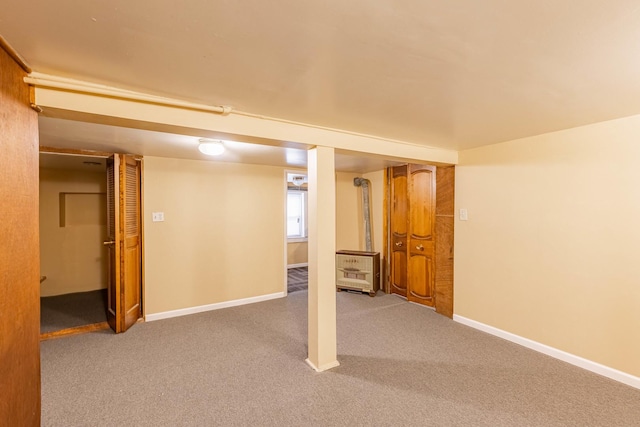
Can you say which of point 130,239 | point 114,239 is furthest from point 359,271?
point 114,239

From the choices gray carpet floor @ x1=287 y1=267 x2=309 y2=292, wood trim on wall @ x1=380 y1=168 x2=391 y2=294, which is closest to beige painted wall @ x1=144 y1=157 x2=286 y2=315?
gray carpet floor @ x1=287 y1=267 x2=309 y2=292

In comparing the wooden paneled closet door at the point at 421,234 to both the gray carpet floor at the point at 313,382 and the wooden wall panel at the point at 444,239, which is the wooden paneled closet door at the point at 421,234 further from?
the gray carpet floor at the point at 313,382

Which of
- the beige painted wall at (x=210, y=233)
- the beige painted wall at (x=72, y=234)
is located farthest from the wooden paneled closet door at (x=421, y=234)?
the beige painted wall at (x=72, y=234)

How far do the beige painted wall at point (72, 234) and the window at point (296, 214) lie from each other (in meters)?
3.60

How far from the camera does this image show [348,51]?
1204 millimetres

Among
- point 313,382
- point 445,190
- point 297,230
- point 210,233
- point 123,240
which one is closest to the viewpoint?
point 313,382

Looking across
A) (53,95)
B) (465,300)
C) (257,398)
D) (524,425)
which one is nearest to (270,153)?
(53,95)

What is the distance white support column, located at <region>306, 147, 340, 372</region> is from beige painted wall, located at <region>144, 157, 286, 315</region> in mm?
1931

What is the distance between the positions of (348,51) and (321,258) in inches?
60.8

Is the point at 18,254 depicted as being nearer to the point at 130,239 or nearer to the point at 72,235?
the point at 130,239

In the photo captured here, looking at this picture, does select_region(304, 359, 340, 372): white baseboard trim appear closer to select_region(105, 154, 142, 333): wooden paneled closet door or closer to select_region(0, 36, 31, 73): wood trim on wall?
select_region(105, 154, 142, 333): wooden paneled closet door

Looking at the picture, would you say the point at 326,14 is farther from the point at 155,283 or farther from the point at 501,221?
the point at 155,283

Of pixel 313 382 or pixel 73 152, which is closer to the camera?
pixel 313 382

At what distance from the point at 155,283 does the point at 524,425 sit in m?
3.75
